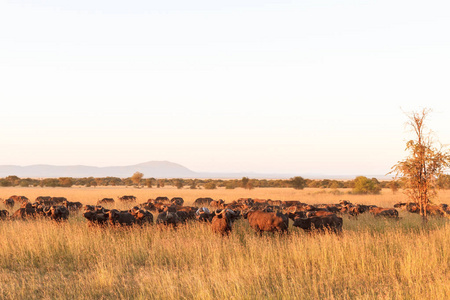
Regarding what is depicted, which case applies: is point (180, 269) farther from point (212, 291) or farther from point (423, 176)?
point (423, 176)

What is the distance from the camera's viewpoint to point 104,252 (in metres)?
10.9

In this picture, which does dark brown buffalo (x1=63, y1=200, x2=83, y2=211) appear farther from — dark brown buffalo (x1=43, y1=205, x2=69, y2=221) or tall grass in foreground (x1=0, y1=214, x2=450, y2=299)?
tall grass in foreground (x1=0, y1=214, x2=450, y2=299)

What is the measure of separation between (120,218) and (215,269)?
7909 mm

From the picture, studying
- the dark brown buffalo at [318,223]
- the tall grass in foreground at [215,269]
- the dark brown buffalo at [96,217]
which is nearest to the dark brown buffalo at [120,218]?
the dark brown buffalo at [96,217]

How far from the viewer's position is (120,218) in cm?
1580

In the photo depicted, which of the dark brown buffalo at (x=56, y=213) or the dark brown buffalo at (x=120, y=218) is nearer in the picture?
the dark brown buffalo at (x=120, y=218)

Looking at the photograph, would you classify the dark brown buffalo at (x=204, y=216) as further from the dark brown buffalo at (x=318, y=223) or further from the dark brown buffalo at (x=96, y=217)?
the dark brown buffalo at (x=318, y=223)

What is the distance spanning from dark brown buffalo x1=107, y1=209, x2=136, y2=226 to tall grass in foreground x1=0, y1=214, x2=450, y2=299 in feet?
7.41

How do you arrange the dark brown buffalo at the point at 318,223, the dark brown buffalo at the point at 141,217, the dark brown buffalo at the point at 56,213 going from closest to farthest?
the dark brown buffalo at the point at 318,223
the dark brown buffalo at the point at 141,217
the dark brown buffalo at the point at 56,213

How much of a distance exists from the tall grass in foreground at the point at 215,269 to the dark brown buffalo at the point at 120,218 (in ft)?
7.41

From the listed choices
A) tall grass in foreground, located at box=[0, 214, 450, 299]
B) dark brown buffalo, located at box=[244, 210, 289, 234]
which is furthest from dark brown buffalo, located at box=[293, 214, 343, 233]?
tall grass in foreground, located at box=[0, 214, 450, 299]

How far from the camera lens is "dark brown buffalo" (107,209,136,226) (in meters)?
15.6

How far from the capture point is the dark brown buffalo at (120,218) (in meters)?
15.6

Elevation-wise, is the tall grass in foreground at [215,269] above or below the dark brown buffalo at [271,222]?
below
